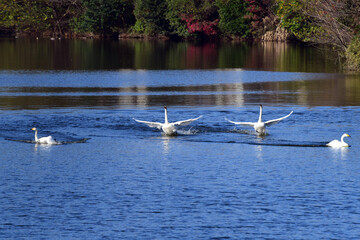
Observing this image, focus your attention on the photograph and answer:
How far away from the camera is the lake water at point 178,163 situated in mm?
15539

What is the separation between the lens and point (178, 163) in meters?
21.1

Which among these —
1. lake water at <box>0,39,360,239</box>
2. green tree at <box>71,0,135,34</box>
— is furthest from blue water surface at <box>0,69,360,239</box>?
green tree at <box>71,0,135,34</box>

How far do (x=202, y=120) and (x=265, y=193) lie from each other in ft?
33.9

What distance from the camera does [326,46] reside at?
84.0m

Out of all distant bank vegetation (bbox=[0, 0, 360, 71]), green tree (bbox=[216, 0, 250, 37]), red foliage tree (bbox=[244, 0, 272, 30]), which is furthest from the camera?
distant bank vegetation (bbox=[0, 0, 360, 71])

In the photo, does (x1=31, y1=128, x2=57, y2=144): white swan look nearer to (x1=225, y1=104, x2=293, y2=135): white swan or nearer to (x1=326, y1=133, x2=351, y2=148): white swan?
(x1=225, y1=104, x2=293, y2=135): white swan

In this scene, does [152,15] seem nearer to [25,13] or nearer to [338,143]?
[25,13]

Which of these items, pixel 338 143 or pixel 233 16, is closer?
pixel 338 143

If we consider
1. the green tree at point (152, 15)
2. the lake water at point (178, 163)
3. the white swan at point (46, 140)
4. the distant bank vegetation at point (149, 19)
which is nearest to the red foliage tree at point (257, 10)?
the distant bank vegetation at point (149, 19)

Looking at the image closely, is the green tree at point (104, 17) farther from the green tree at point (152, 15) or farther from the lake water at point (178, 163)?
the lake water at point (178, 163)

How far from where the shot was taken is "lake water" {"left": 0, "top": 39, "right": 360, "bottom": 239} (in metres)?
15.5

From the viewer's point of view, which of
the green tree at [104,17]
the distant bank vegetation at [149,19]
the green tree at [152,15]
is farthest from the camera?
the green tree at [104,17]

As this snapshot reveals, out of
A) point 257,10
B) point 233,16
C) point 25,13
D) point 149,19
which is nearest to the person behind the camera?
point 257,10

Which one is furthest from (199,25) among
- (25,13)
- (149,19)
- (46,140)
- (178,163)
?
(178,163)
